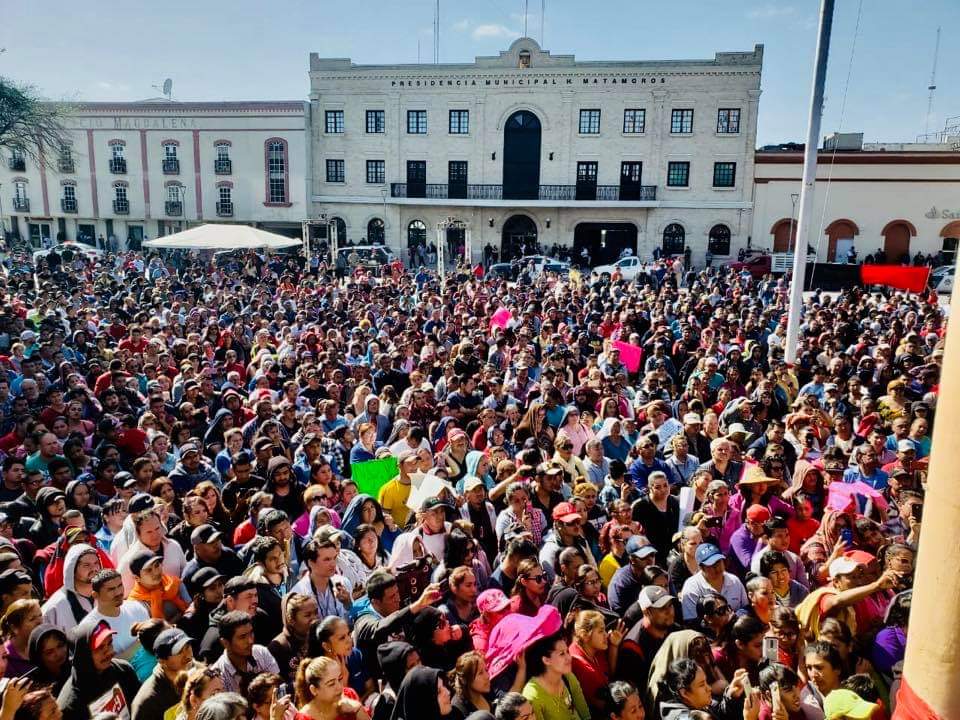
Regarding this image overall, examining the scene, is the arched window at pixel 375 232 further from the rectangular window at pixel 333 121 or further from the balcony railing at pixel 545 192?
the rectangular window at pixel 333 121

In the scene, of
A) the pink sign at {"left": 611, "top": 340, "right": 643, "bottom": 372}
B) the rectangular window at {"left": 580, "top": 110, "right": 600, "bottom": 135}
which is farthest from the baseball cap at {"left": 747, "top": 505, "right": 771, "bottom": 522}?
the rectangular window at {"left": 580, "top": 110, "right": 600, "bottom": 135}

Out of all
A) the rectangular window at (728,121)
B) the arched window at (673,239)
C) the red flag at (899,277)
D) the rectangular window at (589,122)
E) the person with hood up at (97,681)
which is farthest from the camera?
the arched window at (673,239)

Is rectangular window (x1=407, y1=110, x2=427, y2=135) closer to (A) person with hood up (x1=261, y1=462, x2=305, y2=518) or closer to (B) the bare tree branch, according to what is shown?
(B) the bare tree branch

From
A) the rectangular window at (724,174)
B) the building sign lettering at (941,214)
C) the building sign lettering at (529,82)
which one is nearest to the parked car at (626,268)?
the rectangular window at (724,174)

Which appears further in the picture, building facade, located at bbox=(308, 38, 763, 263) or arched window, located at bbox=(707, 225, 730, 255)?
arched window, located at bbox=(707, 225, 730, 255)

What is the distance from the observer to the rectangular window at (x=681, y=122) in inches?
1433

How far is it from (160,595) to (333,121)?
37827 millimetres

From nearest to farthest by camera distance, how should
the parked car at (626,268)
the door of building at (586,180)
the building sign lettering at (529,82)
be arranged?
the parked car at (626,268) → the building sign lettering at (529,82) → the door of building at (586,180)

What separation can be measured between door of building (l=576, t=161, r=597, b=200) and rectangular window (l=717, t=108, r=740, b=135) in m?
6.07

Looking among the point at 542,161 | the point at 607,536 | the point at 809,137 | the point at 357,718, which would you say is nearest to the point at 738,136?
the point at 542,161

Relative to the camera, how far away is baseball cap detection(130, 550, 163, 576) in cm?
494

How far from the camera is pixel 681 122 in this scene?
120 feet

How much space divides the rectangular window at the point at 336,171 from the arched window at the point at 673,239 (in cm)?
1677

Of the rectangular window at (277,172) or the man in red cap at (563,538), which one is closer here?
the man in red cap at (563,538)
